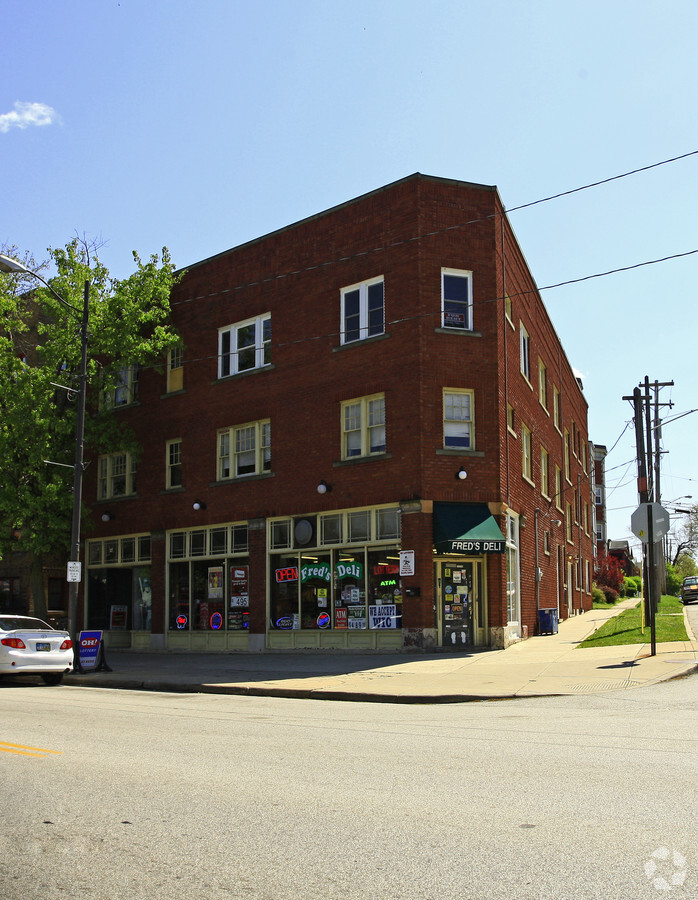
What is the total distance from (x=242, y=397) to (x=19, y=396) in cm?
623

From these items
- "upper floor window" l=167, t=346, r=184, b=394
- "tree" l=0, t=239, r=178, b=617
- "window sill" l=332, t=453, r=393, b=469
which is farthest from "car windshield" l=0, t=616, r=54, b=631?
"upper floor window" l=167, t=346, r=184, b=394

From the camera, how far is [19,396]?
80.2 feet

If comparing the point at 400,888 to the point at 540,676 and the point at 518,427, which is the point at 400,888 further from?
the point at 518,427

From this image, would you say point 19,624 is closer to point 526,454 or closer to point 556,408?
point 526,454

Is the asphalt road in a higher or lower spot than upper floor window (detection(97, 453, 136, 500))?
lower

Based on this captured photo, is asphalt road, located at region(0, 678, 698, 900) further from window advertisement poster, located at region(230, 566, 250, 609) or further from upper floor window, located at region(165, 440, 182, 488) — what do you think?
upper floor window, located at region(165, 440, 182, 488)

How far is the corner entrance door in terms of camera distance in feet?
68.9

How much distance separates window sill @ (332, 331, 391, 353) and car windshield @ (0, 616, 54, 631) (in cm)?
1008

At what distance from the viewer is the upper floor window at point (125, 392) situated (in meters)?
29.0

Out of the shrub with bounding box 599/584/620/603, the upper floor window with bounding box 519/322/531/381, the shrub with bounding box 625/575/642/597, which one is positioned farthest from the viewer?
the shrub with bounding box 625/575/642/597

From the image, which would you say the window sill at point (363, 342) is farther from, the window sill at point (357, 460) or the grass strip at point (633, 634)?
the grass strip at point (633, 634)

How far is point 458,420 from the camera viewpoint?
71.7ft

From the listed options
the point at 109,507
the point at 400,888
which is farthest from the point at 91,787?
the point at 109,507

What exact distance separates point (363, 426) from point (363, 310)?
314cm
